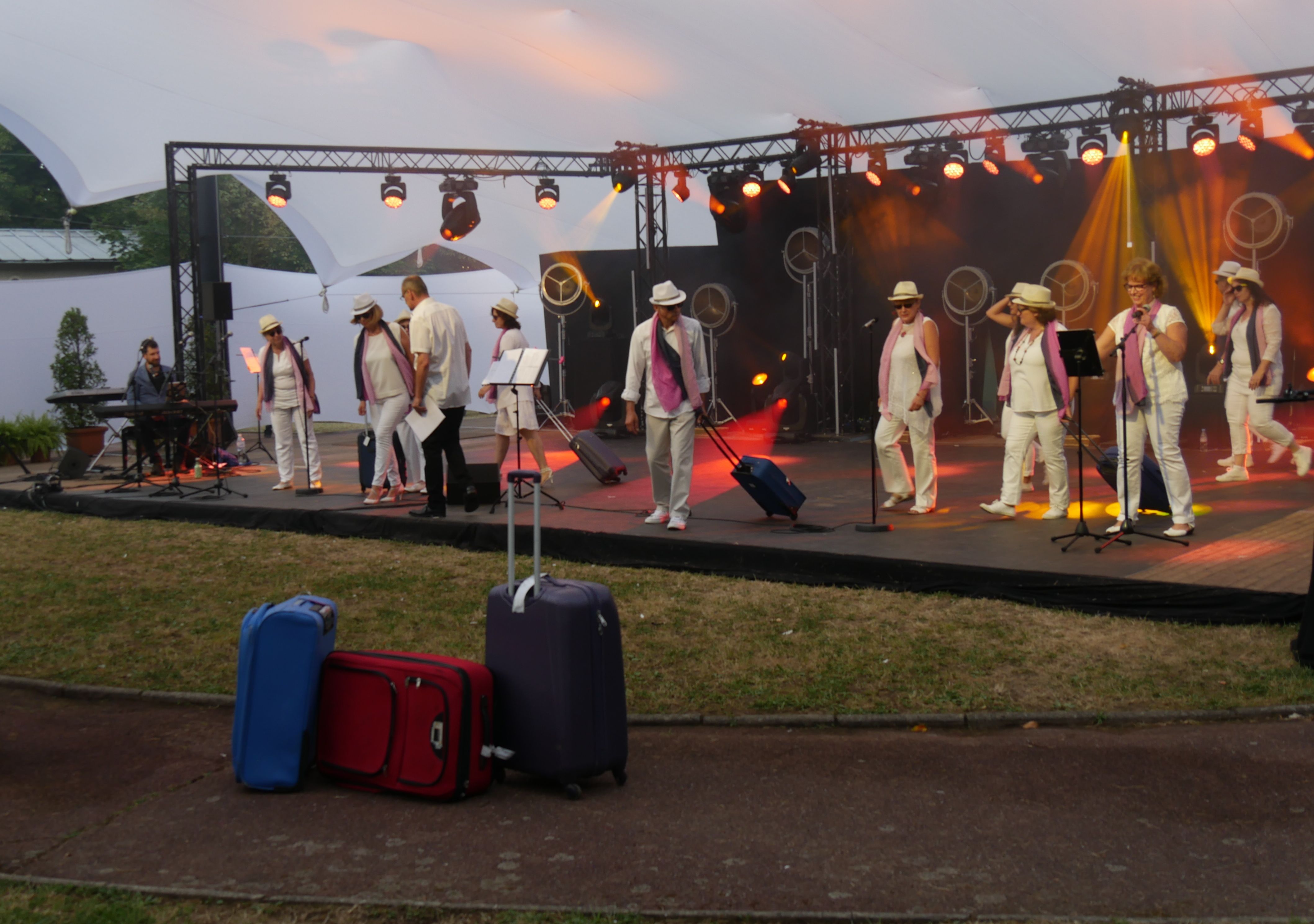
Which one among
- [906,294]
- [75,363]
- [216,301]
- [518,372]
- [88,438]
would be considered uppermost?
[216,301]

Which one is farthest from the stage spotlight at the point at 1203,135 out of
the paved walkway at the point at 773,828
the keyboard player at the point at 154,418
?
the keyboard player at the point at 154,418

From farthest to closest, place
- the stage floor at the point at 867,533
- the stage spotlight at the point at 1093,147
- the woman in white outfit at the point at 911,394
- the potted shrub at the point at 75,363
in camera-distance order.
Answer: the potted shrub at the point at 75,363, the stage spotlight at the point at 1093,147, the woman in white outfit at the point at 911,394, the stage floor at the point at 867,533

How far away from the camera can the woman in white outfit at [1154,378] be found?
257 inches

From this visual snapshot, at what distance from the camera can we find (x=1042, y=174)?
1455cm

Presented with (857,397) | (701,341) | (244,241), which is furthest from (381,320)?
(244,241)

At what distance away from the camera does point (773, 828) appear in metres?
3.35

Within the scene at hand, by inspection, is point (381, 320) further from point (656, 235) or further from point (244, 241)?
point (244, 241)

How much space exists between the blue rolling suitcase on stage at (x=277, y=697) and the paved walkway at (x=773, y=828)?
0.30 feet

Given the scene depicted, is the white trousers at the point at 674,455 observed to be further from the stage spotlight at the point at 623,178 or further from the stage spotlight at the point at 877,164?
the stage spotlight at the point at 623,178

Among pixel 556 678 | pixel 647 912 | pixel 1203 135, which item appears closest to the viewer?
pixel 647 912

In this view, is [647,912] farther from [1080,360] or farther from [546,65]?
[546,65]

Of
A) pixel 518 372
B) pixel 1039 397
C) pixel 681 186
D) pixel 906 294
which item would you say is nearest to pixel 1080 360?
pixel 1039 397

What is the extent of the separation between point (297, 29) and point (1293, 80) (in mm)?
10712

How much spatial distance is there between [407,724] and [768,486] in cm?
437
